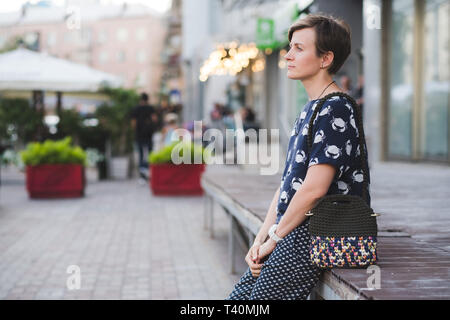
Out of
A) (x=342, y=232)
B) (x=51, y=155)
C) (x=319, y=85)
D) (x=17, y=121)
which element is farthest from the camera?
(x=17, y=121)

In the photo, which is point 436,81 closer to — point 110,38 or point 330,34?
point 330,34

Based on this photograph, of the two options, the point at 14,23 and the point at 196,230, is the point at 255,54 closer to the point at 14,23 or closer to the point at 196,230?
the point at 196,230

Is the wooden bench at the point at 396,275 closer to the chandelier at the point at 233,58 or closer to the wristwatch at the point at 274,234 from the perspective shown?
the wristwatch at the point at 274,234

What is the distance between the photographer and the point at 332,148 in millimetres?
2371

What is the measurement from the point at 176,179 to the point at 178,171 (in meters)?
0.19

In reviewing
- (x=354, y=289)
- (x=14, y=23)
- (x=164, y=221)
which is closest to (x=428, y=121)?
(x=164, y=221)

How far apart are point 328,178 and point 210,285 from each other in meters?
3.13

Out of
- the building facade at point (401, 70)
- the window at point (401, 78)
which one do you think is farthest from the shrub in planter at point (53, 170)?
the window at point (401, 78)

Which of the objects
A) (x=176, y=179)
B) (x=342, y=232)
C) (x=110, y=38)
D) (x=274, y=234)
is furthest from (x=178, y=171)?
(x=110, y=38)

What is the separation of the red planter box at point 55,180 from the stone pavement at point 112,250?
34cm

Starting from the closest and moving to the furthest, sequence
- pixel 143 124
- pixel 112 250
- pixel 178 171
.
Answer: pixel 112 250, pixel 178 171, pixel 143 124

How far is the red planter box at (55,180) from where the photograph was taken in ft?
37.6

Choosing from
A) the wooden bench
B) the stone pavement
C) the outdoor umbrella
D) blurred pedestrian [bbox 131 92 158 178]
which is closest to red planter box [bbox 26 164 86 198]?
the stone pavement

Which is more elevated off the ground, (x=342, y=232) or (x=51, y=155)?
(x=342, y=232)
